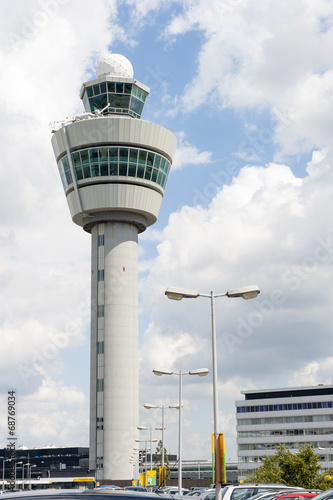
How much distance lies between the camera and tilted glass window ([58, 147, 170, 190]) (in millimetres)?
78188

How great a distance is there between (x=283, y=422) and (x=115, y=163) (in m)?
79.2

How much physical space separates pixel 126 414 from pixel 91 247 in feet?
71.8

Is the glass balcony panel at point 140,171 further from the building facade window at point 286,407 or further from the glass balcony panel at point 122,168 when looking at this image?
the building facade window at point 286,407

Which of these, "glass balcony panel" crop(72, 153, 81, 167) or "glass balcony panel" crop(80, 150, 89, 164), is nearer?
"glass balcony panel" crop(80, 150, 89, 164)

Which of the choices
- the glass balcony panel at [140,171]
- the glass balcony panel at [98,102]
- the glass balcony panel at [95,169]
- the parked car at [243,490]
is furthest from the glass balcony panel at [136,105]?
the parked car at [243,490]

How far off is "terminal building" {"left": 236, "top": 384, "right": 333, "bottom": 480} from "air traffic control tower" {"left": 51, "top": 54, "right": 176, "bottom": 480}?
63.5m

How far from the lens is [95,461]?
75.1 meters

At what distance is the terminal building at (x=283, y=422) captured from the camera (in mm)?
129375

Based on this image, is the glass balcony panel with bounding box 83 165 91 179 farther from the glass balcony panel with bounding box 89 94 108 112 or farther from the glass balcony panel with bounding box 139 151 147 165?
the glass balcony panel with bounding box 89 94 108 112

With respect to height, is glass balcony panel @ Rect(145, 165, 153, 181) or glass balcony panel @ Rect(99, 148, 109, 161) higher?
glass balcony panel @ Rect(99, 148, 109, 161)

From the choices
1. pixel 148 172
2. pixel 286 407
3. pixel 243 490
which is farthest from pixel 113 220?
pixel 286 407

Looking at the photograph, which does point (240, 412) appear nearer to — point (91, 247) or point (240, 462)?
point (240, 462)

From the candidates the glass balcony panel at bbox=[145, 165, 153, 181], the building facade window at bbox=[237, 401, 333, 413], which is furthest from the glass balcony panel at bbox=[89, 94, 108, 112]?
the building facade window at bbox=[237, 401, 333, 413]

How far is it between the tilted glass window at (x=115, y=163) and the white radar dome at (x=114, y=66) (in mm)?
14486
